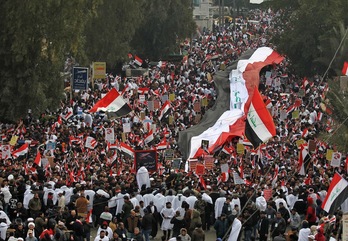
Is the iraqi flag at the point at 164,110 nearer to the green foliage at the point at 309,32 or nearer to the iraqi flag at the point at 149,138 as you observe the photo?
the iraqi flag at the point at 149,138

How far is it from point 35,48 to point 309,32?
70.9 feet

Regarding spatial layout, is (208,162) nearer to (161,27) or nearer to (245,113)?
(245,113)

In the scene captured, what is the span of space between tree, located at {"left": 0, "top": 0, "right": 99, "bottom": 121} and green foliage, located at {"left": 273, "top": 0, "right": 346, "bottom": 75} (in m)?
18.2

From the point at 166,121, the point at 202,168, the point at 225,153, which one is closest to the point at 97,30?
the point at 166,121

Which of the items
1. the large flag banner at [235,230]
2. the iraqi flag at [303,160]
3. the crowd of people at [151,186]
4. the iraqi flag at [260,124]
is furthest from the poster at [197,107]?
the large flag banner at [235,230]

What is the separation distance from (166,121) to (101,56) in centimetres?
1545

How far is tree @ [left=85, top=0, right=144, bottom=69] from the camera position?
200ft

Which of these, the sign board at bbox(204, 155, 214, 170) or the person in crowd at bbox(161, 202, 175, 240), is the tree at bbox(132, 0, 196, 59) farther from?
the person in crowd at bbox(161, 202, 175, 240)

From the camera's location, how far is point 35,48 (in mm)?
42812

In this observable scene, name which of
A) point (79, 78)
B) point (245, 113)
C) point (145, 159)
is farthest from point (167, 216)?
point (79, 78)

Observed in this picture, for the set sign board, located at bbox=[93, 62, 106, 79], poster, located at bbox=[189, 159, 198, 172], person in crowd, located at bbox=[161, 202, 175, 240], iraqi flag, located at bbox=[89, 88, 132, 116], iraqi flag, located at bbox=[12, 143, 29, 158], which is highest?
iraqi flag, located at bbox=[89, 88, 132, 116]

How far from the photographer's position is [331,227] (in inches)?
1120

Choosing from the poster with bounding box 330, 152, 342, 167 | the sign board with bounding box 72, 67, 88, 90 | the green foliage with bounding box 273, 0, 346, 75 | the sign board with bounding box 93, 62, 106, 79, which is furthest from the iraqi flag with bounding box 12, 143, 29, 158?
the green foliage with bounding box 273, 0, 346, 75

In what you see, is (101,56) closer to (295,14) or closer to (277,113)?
(295,14)
